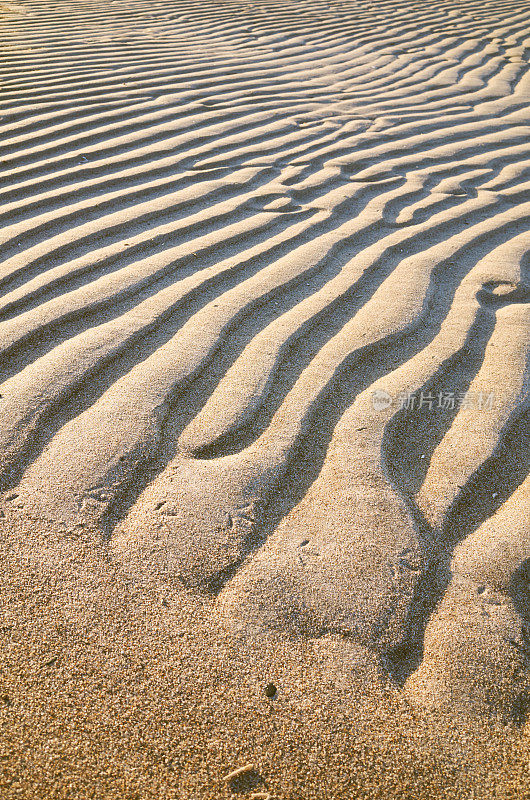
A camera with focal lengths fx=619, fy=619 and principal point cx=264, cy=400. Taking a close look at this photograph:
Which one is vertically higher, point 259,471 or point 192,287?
point 192,287

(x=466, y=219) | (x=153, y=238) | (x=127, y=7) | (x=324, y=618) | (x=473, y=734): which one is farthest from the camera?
(x=127, y=7)

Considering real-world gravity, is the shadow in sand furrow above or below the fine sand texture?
above

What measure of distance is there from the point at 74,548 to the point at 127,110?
3.13 meters

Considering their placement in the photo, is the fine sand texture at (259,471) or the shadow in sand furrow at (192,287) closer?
the fine sand texture at (259,471)

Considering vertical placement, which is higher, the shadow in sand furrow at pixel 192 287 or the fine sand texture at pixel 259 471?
the shadow in sand furrow at pixel 192 287

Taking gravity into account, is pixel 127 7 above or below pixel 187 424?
above

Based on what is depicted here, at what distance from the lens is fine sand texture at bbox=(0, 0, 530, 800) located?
1075 mm

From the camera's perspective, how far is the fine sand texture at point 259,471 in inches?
42.3

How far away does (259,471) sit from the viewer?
1.52m

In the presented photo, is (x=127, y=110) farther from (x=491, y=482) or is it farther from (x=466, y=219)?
(x=491, y=482)

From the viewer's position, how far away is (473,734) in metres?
1.09

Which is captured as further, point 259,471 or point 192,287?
point 192,287

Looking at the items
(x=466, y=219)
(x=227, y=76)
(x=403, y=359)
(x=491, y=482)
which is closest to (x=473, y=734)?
(x=491, y=482)

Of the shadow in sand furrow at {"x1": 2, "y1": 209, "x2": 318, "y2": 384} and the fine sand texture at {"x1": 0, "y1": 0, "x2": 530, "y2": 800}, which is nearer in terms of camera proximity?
the fine sand texture at {"x1": 0, "y1": 0, "x2": 530, "y2": 800}
